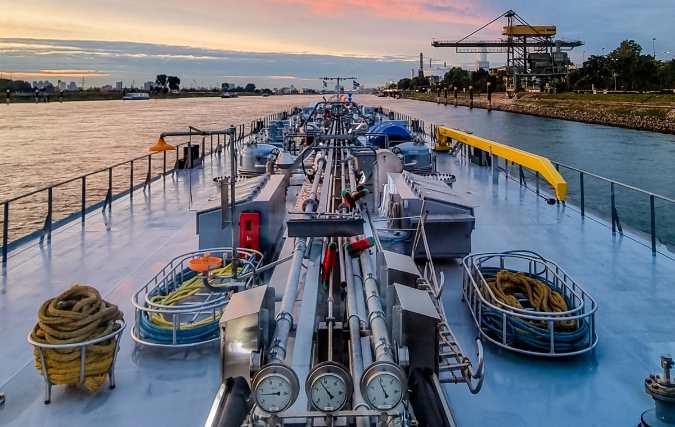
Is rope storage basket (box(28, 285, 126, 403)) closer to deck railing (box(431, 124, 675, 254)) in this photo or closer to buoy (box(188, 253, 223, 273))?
buoy (box(188, 253, 223, 273))

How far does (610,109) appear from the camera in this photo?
5988cm

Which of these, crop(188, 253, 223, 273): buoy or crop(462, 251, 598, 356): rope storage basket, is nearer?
crop(462, 251, 598, 356): rope storage basket

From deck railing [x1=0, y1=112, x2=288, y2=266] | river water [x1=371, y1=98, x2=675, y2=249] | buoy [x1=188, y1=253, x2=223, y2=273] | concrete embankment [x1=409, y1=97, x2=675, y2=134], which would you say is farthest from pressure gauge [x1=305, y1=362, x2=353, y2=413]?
concrete embankment [x1=409, y1=97, x2=675, y2=134]

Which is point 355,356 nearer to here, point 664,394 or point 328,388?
point 328,388

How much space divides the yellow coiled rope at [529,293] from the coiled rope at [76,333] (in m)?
3.54

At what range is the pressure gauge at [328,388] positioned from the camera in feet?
9.11

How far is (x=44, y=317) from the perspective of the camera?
425 centimetres

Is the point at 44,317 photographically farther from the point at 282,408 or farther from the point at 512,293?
the point at 512,293

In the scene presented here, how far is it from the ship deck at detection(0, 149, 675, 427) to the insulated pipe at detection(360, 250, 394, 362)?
1.23 meters

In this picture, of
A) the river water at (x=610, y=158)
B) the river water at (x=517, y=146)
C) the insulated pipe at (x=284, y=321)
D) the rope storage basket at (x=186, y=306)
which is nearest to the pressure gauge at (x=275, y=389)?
the insulated pipe at (x=284, y=321)

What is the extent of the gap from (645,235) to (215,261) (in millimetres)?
7245

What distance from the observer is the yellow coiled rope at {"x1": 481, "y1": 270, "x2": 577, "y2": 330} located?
17.9ft

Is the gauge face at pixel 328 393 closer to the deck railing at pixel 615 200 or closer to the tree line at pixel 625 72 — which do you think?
the deck railing at pixel 615 200

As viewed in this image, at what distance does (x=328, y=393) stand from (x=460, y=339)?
3.05m
